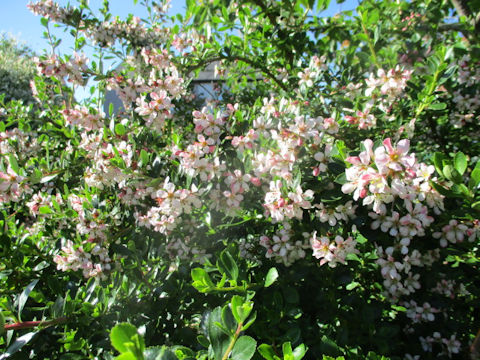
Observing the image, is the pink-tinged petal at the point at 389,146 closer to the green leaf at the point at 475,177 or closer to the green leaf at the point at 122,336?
the green leaf at the point at 475,177

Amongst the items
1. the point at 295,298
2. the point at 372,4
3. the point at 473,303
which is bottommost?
the point at 473,303

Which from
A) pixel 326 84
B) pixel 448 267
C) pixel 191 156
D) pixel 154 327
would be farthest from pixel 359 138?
pixel 154 327

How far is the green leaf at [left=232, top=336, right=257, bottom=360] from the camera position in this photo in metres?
0.67

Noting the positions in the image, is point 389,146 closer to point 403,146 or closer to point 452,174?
point 403,146

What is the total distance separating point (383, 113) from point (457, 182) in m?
0.82

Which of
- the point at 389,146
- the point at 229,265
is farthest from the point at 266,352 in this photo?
the point at 389,146

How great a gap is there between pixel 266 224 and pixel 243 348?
0.93 meters

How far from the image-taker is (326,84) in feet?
6.98

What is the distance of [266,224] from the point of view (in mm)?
1589

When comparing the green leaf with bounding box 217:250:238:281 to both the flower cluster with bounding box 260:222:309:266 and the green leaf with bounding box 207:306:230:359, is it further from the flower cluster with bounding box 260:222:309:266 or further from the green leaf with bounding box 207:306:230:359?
the flower cluster with bounding box 260:222:309:266

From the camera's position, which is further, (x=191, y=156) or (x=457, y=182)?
(x=191, y=156)

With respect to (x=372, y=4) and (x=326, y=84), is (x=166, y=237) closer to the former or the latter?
(x=326, y=84)

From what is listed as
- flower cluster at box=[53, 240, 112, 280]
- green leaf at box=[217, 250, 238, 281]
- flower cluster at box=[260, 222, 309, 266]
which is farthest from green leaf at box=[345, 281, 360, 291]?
flower cluster at box=[53, 240, 112, 280]

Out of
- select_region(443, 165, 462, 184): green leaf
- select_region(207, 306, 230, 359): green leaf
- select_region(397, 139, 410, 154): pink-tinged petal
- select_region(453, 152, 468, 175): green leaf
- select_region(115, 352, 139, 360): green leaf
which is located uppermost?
select_region(397, 139, 410, 154): pink-tinged petal
